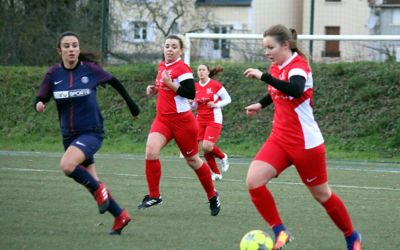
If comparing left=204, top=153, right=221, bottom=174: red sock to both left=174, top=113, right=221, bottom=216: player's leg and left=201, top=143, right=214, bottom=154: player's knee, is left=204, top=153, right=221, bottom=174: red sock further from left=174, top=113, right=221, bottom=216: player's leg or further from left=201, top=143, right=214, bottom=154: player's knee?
left=174, top=113, right=221, bottom=216: player's leg

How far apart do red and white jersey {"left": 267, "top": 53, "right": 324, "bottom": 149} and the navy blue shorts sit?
186cm

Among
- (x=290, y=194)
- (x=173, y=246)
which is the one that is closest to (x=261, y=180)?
(x=173, y=246)

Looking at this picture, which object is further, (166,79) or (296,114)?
(166,79)

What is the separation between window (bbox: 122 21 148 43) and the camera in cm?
2564

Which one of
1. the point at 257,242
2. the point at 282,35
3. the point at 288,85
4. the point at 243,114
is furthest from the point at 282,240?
the point at 243,114

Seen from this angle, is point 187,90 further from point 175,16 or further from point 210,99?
point 175,16

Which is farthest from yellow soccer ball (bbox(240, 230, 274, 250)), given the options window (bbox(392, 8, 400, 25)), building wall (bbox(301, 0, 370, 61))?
window (bbox(392, 8, 400, 25))

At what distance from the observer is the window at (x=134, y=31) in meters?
25.6

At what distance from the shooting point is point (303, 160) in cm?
676

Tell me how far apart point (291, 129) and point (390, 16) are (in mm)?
33245

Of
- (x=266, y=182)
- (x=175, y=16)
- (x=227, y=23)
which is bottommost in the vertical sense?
(x=266, y=182)

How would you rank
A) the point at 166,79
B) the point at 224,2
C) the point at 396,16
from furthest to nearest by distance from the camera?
1. the point at 224,2
2. the point at 396,16
3. the point at 166,79

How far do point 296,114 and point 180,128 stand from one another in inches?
119

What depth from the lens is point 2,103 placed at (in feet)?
76.7
